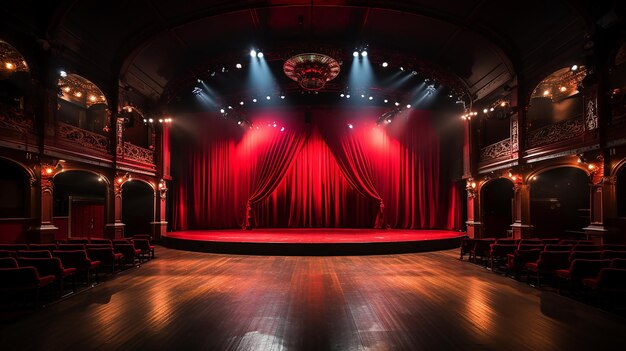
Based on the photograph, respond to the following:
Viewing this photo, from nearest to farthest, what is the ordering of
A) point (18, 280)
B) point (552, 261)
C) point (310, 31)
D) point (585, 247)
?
point (18, 280), point (552, 261), point (585, 247), point (310, 31)

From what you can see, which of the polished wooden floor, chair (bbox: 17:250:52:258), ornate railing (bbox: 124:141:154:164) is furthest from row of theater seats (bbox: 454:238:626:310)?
ornate railing (bbox: 124:141:154:164)

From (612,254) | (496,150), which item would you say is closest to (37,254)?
(612,254)

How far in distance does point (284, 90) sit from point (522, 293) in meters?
10.9

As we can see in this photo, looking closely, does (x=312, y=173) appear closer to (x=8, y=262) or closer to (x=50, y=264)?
(x=50, y=264)

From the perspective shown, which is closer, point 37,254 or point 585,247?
point 37,254

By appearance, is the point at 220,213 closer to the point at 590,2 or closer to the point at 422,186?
the point at 422,186

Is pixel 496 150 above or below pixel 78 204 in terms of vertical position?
above

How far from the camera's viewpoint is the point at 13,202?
9.12m

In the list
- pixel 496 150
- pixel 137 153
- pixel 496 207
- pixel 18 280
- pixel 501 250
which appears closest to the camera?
pixel 18 280

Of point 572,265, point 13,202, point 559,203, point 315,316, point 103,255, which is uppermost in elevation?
point 13,202

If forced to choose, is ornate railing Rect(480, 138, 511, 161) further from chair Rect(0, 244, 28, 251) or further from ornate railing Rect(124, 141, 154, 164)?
chair Rect(0, 244, 28, 251)

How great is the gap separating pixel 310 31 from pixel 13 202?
32.5 feet

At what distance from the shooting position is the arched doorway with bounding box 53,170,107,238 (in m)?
12.3

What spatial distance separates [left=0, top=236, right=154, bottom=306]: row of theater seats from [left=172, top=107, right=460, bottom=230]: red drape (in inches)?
278
